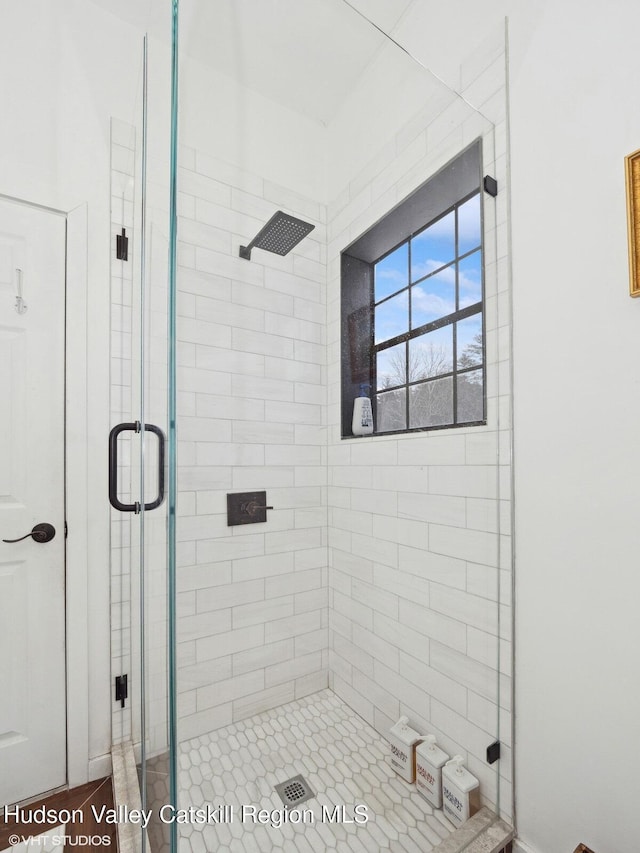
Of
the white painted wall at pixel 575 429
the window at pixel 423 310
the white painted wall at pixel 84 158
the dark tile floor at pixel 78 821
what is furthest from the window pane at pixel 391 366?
the dark tile floor at pixel 78 821

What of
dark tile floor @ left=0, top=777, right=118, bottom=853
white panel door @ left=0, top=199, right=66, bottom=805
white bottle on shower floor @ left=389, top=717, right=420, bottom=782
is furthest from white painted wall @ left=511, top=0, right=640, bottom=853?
white panel door @ left=0, top=199, right=66, bottom=805

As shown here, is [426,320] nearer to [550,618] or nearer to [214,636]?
[550,618]

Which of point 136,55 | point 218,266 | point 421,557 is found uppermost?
point 136,55

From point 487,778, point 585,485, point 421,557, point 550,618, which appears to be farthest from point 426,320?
point 487,778

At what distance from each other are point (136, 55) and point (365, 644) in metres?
2.23

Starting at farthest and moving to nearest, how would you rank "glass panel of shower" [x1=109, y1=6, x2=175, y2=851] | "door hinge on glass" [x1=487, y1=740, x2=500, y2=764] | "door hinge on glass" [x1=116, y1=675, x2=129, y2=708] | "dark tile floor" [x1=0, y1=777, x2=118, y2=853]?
"door hinge on glass" [x1=116, y1=675, x2=129, y2=708] → "dark tile floor" [x1=0, y1=777, x2=118, y2=853] → "door hinge on glass" [x1=487, y1=740, x2=500, y2=764] → "glass panel of shower" [x1=109, y1=6, x2=175, y2=851]

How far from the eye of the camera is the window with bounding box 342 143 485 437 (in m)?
1.17

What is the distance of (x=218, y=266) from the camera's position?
3.62 ft

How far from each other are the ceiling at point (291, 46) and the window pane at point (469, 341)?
2.81 ft

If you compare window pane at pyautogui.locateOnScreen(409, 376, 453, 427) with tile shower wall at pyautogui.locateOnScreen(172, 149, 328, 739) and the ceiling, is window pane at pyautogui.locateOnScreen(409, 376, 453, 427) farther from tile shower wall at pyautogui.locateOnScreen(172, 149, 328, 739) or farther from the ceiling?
the ceiling

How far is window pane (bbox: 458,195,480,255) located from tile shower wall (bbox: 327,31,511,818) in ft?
0.13

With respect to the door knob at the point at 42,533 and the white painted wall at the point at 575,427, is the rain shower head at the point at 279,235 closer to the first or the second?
the white painted wall at the point at 575,427

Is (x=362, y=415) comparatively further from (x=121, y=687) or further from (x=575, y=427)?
(x=121, y=687)

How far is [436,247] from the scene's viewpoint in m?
1.19
